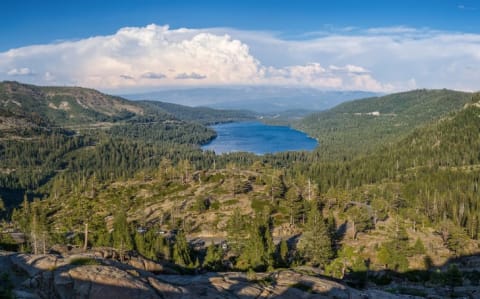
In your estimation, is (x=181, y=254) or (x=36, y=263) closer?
(x=36, y=263)

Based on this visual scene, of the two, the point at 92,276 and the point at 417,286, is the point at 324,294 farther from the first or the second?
the point at 417,286

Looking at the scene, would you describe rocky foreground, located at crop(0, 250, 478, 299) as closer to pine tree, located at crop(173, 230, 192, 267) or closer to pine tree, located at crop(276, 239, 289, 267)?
pine tree, located at crop(276, 239, 289, 267)

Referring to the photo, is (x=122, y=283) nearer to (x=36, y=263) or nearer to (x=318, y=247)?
(x=36, y=263)

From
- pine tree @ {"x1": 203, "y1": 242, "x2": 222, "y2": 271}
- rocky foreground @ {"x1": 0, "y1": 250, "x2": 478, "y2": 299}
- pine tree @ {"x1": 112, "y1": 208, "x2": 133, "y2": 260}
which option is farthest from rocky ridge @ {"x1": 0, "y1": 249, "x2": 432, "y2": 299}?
pine tree @ {"x1": 112, "y1": 208, "x2": 133, "y2": 260}

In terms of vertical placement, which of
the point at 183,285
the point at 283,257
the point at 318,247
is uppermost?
the point at 183,285

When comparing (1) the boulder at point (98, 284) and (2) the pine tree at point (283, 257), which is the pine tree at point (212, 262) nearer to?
(2) the pine tree at point (283, 257)

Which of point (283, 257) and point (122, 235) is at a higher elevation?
point (122, 235)

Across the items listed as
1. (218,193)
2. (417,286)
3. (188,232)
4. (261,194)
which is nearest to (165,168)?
(218,193)

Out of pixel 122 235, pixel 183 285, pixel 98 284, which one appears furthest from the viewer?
pixel 122 235

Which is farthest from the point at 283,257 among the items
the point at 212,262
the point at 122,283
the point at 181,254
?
the point at 122,283
